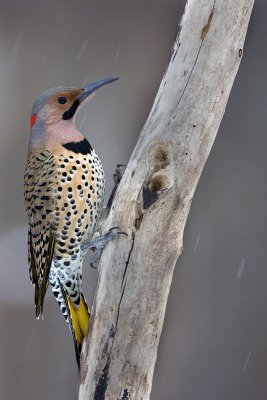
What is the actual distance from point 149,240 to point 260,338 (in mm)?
1514

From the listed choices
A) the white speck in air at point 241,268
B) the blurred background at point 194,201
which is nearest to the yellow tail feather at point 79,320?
the blurred background at point 194,201

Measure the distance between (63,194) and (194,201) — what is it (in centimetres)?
102

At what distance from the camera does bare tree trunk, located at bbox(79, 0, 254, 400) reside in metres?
2.00

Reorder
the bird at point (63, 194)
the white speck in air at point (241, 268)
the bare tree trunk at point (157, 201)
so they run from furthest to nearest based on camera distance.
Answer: the white speck in air at point (241, 268)
the bird at point (63, 194)
the bare tree trunk at point (157, 201)

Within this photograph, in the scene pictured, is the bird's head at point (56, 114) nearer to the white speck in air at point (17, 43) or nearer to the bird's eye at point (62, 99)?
the bird's eye at point (62, 99)

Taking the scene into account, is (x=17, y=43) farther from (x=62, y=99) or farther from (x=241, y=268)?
(x=241, y=268)

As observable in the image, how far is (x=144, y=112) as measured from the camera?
128 inches

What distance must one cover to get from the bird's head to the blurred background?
2.62 feet

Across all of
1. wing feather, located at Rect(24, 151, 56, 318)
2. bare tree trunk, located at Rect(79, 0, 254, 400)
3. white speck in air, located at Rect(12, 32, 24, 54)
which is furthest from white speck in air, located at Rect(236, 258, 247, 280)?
white speck in air, located at Rect(12, 32, 24, 54)

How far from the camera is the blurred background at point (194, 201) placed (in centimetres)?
325

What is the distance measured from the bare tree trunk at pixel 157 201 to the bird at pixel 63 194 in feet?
1.09

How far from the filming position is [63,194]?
7.80ft

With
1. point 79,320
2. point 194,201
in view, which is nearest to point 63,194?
point 79,320

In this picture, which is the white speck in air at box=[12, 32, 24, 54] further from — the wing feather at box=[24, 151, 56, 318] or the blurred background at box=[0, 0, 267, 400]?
the wing feather at box=[24, 151, 56, 318]
